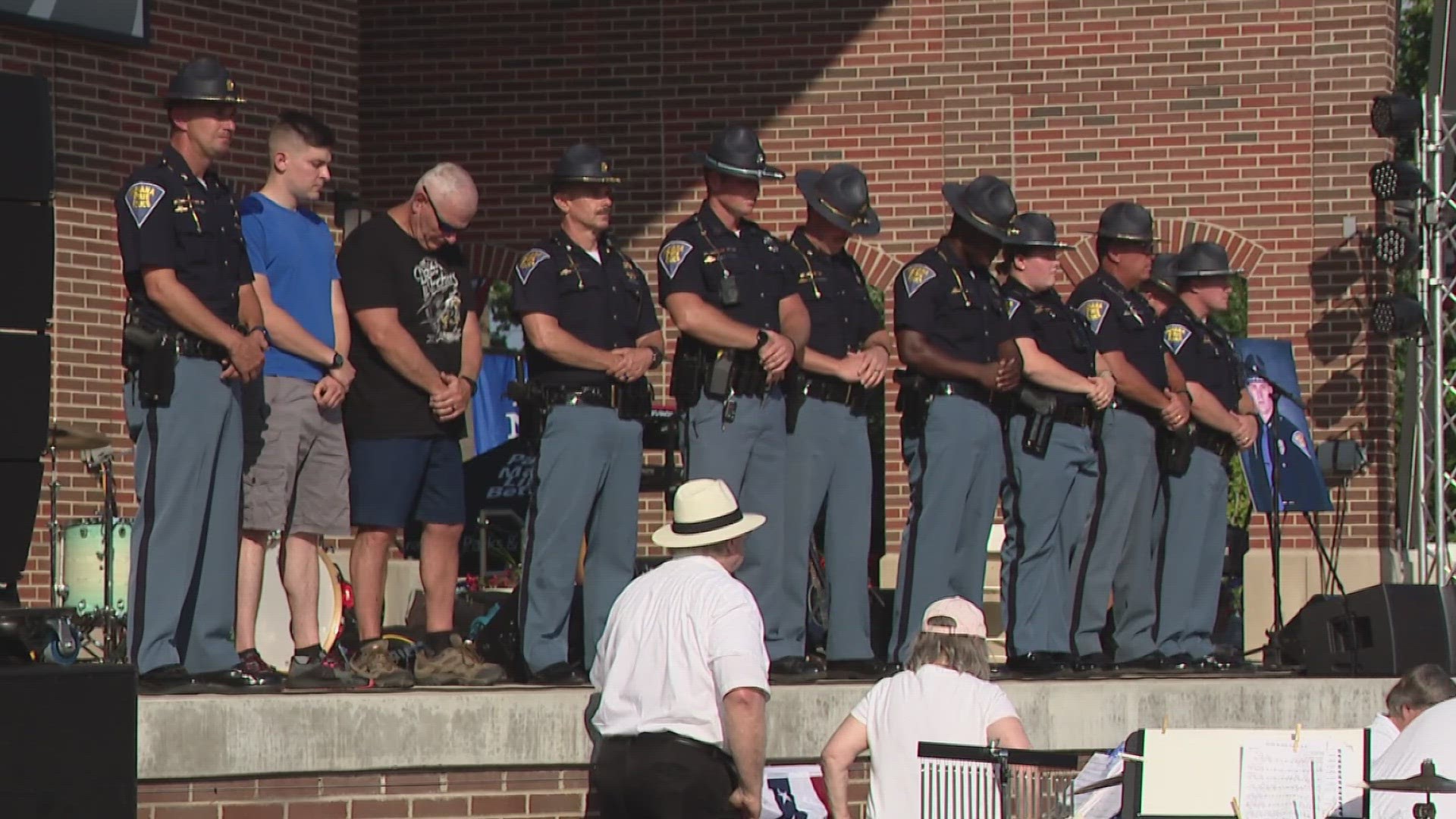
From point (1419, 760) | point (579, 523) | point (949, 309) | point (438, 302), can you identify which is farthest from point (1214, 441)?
point (438, 302)

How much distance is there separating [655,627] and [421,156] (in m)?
10.5

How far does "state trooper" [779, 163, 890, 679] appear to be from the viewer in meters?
8.16

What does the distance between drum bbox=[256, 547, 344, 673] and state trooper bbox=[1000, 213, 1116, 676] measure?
300 cm

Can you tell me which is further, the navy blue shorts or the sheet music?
the navy blue shorts

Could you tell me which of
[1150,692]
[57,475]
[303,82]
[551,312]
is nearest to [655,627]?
[551,312]

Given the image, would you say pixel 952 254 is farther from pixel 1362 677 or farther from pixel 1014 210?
pixel 1362 677

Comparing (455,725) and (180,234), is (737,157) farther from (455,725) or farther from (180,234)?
(455,725)

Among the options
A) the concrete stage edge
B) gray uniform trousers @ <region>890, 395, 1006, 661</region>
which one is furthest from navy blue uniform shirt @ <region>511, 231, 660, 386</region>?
gray uniform trousers @ <region>890, 395, 1006, 661</region>

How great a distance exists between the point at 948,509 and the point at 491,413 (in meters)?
8.03

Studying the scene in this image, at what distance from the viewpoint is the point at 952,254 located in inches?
348

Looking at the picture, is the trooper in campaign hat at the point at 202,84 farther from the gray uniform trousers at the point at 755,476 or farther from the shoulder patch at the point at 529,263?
the gray uniform trousers at the point at 755,476

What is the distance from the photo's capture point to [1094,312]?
31.3ft

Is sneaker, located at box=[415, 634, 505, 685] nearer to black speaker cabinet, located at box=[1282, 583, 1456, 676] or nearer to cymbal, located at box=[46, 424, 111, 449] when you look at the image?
black speaker cabinet, located at box=[1282, 583, 1456, 676]

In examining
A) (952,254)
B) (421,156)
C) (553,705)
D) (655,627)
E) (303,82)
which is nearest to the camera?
(655,627)
